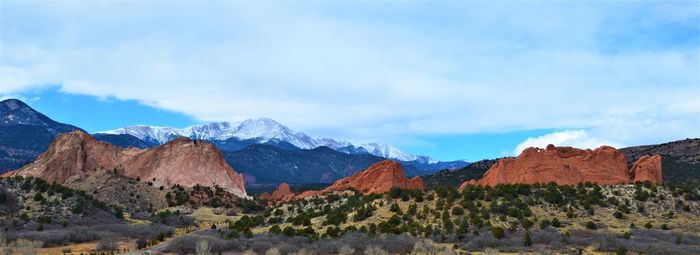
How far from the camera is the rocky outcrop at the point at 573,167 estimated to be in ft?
234

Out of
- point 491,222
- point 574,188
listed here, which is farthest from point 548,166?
point 491,222

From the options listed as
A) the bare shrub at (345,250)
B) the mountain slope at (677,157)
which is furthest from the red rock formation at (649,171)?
the bare shrub at (345,250)

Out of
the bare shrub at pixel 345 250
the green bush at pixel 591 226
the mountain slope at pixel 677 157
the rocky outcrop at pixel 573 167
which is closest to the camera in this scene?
the bare shrub at pixel 345 250

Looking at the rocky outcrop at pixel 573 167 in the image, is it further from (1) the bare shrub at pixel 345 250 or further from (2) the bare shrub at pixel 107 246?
(2) the bare shrub at pixel 107 246

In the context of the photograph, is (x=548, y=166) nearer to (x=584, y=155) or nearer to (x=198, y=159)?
(x=584, y=155)

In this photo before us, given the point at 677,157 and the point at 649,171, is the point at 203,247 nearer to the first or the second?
the point at 649,171

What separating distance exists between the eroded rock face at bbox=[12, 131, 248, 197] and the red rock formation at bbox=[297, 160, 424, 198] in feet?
57.9

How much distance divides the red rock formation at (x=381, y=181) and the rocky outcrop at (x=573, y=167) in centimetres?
1529

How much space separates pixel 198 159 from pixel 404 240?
6771 cm

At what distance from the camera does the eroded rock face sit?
317ft

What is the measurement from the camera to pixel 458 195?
5959 cm

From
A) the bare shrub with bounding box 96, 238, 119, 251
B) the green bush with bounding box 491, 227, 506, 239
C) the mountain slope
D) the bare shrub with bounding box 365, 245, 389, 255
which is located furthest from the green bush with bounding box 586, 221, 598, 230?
the mountain slope

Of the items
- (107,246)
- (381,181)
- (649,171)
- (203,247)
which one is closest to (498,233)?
(203,247)

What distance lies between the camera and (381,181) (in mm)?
90250
